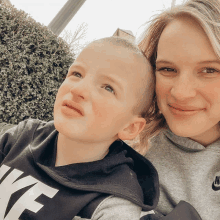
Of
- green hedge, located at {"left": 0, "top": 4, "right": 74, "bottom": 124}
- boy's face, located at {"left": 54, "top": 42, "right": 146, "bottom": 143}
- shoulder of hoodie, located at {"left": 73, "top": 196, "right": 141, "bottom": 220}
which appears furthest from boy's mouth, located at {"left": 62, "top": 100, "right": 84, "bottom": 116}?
green hedge, located at {"left": 0, "top": 4, "right": 74, "bottom": 124}

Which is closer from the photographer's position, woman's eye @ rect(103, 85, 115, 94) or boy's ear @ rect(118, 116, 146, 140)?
woman's eye @ rect(103, 85, 115, 94)

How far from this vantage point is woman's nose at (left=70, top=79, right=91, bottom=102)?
0.79 m

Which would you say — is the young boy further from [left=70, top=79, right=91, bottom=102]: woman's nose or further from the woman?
the woman

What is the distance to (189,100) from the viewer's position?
0.89 meters

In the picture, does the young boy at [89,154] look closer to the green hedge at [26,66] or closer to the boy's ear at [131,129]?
the boy's ear at [131,129]

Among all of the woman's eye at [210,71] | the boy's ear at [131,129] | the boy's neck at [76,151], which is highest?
the woman's eye at [210,71]

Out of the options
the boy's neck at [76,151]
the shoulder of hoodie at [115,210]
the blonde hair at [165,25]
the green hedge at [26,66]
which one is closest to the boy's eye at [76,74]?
the boy's neck at [76,151]

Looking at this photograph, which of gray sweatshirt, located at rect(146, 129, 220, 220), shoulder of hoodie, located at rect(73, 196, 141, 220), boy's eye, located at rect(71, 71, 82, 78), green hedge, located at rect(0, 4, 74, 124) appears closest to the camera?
shoulder of hoodie, located at rect(73, 196, 141, 220)

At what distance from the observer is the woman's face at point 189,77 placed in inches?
33.0

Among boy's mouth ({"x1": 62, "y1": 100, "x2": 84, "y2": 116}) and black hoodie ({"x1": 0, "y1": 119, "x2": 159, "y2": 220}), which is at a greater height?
boy's mouth ({"x1": 62, "y1": 100, "x2": 84, "y2": 116})

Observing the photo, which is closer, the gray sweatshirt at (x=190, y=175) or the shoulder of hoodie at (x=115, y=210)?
the shoulder of hoodie at (x=115, y=210)

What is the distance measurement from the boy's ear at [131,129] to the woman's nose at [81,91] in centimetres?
27

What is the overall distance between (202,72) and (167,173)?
2.00ft

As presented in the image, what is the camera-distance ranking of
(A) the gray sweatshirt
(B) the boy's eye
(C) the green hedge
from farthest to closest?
(C) the green hedge < (A) the gray sweatshirt < (B) the boy's eye
